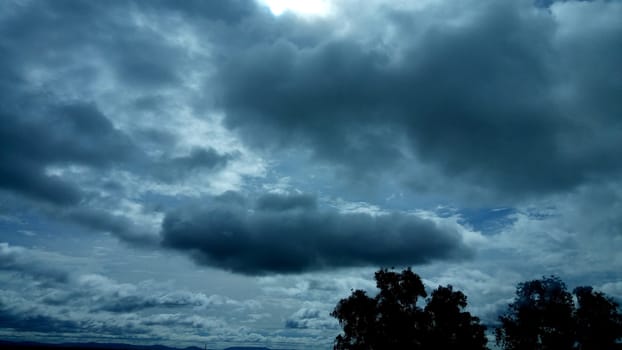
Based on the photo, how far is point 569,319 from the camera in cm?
7012

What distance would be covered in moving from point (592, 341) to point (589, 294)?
803cm

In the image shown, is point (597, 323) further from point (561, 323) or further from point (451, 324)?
point (451, 324)

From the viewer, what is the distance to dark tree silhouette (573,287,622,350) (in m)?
69.9

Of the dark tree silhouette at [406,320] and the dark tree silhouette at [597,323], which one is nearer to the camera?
the dark tree silhouette at [406,320]

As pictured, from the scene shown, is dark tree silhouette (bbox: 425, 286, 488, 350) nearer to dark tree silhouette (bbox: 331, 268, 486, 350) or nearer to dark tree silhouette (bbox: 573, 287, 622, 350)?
dark tree silhouette (bbox: 331, 268, 486, 350)

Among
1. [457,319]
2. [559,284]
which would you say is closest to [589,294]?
[559,284]

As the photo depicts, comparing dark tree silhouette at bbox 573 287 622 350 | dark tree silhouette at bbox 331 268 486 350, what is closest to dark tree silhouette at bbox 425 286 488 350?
dark tree silhouette at bbox 331 268 486 350

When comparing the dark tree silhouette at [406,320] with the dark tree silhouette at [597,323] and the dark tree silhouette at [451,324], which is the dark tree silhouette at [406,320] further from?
the dark tree silhouette at [597,323]

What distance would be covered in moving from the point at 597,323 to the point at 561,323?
7482 millimetres

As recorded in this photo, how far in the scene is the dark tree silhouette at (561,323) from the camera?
69438 millimetres

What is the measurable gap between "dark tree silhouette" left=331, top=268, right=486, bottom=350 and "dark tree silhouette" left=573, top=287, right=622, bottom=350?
84.0 ft

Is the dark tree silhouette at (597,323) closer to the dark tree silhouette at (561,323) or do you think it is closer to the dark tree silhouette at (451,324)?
the dark tree silhouette at (561,323)

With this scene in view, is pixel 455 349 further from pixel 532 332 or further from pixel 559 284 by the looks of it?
pixel 559 284

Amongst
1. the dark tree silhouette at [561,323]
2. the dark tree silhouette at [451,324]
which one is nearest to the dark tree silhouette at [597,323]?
the dark tree silhouette at [561,323]
